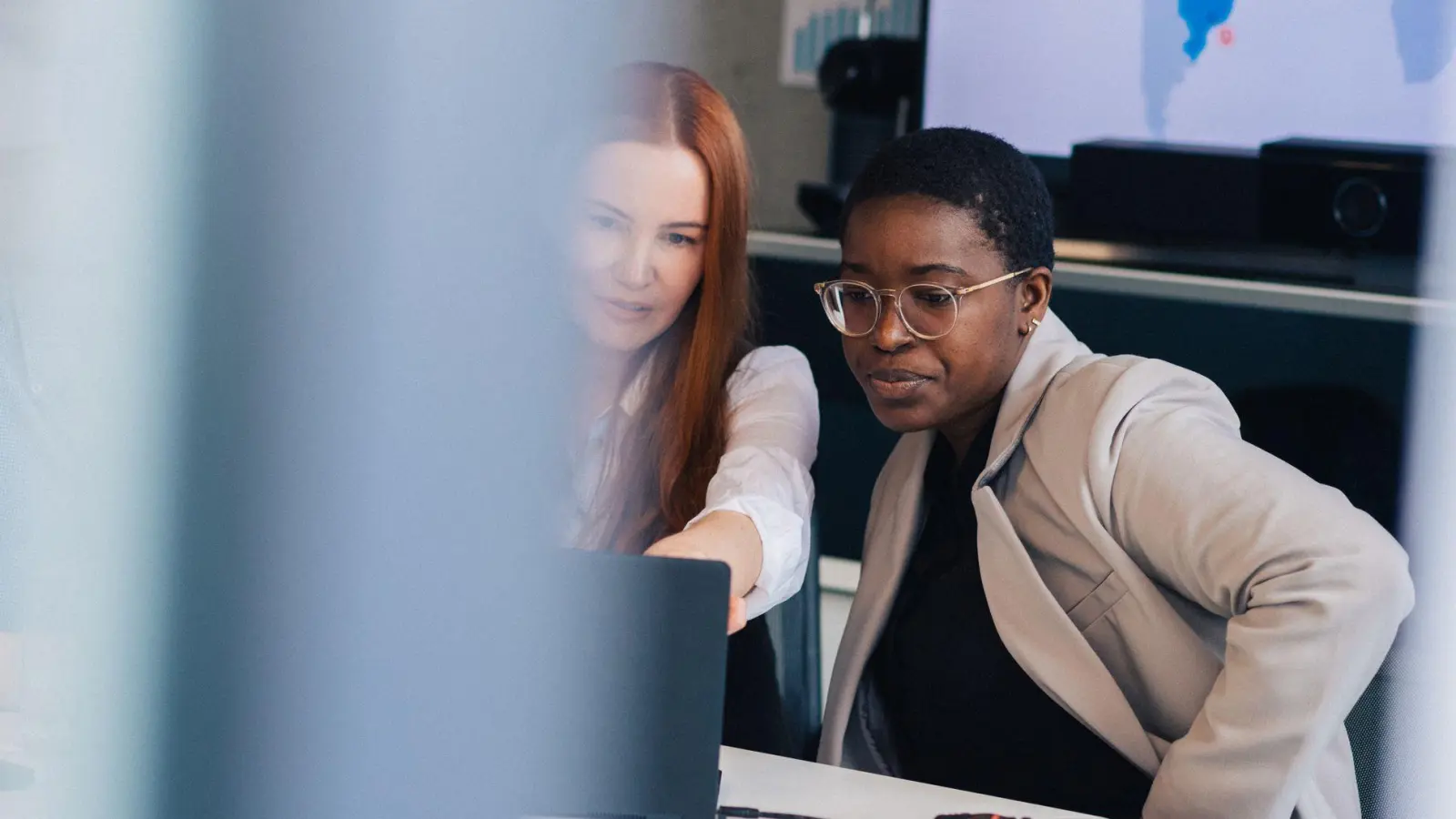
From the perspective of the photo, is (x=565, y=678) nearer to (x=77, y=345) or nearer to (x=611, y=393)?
(x=77, y=345)

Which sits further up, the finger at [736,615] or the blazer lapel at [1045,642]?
the finger at [736,615]

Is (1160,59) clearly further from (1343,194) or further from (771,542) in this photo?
(771,542)

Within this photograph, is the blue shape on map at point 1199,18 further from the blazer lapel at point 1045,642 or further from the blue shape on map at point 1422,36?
the blazer lapel at point 1045,642

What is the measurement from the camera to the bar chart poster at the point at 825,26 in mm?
2639

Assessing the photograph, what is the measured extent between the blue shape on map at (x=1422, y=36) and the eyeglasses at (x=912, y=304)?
127 centimetres

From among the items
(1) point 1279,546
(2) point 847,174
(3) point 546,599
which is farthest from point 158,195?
(2) point 847,174

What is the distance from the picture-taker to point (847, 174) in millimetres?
2711

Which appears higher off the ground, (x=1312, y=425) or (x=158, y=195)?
(x=158, y=195)

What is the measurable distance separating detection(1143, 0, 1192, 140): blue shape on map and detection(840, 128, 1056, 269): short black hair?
1.20m

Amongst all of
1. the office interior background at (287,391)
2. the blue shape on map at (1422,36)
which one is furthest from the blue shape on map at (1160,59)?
the office interior background at (287,391)

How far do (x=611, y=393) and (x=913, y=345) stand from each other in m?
0.25

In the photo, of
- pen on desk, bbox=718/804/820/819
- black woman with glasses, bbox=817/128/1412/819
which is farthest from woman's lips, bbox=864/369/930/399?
pen on desk, bbox=718/804/820/819

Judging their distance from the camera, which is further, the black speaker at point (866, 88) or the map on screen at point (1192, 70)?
the black speaker at point (866, 88)

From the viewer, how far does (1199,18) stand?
2203mm
